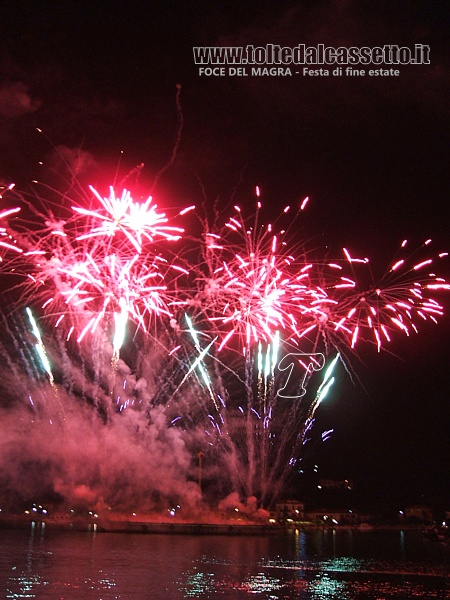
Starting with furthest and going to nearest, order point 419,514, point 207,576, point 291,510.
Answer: point 419,514
point 291,510
point 207,576

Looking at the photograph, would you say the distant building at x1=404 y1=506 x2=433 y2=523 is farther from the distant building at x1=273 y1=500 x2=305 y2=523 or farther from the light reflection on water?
the light reflection on water

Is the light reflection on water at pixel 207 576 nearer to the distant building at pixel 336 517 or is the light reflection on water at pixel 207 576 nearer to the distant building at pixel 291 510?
the distant building at pixel 291 510

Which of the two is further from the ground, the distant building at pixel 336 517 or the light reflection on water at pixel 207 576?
the light reflection on water at pixel 207 576

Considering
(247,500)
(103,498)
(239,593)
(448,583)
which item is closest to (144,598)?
(239,593)

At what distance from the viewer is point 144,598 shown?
19.6 meters

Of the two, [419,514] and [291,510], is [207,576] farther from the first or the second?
[419,514]

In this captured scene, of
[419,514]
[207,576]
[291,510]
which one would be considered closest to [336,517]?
[291,510]

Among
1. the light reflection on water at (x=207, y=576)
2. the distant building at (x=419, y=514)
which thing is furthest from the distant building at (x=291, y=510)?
the light reflection on water at (x=207, y=576)

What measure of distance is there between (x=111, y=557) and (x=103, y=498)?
87.2 ft

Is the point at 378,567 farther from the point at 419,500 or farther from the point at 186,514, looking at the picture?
the point at 419,500

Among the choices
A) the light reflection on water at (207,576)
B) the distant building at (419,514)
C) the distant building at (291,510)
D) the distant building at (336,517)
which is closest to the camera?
the light reflection on water at (207,576)

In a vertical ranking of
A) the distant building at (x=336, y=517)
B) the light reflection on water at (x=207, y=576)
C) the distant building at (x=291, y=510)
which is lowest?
the distant building at (x=336, y=517)

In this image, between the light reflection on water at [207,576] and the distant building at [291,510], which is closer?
the light reflection on water at [207,576]

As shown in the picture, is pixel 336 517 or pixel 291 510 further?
pixel 336 517
